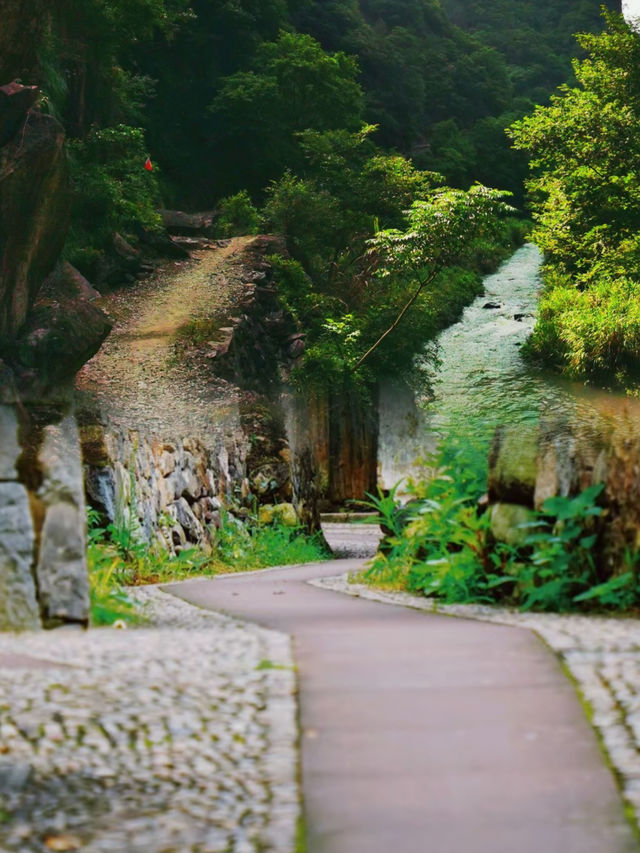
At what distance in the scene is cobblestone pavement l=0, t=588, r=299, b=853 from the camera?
198 cm

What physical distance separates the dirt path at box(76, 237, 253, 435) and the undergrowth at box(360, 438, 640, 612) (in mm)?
4976

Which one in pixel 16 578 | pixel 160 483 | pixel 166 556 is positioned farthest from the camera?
pixel 160 483

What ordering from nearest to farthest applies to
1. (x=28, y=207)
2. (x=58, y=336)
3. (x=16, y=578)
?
(x=16, y=578), (x=58, y=336), (x=28, y=207)

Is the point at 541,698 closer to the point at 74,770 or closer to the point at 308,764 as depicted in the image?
the point at 308,764

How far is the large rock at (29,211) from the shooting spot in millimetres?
12727

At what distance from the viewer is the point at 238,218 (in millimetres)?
21219

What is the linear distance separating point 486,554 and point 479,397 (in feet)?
39.8

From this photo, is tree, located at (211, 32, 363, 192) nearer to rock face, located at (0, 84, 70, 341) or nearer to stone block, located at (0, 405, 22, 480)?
rock face, located at (0, 84, 70, 341)

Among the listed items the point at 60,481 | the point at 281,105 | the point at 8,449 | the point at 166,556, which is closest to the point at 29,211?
the point at 166,556

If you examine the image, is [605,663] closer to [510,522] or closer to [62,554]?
[510,522]

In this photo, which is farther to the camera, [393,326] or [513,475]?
[393,326]

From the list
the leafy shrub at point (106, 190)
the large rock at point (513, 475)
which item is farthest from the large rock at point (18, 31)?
the large rock at point (513, 475)

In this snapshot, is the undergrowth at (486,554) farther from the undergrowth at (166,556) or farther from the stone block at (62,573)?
the stone block at (62,573)

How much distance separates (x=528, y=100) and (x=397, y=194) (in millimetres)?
18698
